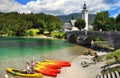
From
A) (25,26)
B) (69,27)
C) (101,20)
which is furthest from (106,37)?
(69,27)

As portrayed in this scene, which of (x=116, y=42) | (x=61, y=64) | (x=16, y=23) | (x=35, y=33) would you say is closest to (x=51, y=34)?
(x=35, y=33)

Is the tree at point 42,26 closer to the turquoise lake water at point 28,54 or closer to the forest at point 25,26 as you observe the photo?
the forest at point 25,26

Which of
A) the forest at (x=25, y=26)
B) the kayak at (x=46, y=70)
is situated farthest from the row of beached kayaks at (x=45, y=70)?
the forest at (x=25, y=26)

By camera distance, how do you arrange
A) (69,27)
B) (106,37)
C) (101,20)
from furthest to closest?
(69,27) < (101,20) < (106,37)

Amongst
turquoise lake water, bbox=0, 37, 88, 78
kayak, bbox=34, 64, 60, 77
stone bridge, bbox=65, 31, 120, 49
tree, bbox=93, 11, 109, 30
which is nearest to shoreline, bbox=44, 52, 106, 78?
kayak, bbox=34, 64, 60, 77

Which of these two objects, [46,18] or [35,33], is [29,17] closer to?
[46,18]

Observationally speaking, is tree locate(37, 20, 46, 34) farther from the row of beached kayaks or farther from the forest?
the row of beached kayaks

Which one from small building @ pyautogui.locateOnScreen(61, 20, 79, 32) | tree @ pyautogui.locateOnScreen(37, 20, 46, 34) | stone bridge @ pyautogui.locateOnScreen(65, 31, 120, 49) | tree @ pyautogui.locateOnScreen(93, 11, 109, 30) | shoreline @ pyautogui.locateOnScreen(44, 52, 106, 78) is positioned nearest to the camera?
shoreline @ pyautogui.locateOnScreen(44, 52, 106, 78)

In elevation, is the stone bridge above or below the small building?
below

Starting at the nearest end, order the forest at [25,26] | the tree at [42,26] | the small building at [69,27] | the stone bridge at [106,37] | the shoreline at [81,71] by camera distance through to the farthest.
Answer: the shoreline at [81,71], the stone bridge at [106,37], the forest at [25,26], the tree at [42,26], the small building at [69,27]

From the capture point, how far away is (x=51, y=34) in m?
137

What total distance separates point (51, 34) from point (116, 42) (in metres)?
73.4

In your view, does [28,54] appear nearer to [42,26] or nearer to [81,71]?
[81,71]

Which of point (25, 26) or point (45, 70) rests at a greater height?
point (25, 26)
